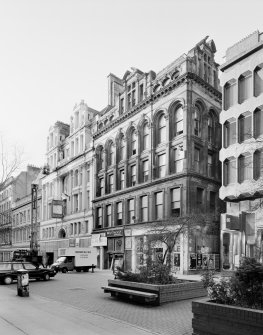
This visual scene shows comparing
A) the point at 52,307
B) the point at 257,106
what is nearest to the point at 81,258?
the point at 257,106

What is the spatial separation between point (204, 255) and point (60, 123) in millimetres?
39099

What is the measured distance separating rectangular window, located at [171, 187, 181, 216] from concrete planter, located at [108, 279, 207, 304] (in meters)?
22.3

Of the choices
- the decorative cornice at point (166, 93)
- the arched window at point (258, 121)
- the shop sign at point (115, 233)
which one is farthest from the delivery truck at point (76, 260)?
the arched window at point (258, 121)

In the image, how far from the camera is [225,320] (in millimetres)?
8516

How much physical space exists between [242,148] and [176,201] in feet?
31.0

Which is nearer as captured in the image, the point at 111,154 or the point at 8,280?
the point at 8,280

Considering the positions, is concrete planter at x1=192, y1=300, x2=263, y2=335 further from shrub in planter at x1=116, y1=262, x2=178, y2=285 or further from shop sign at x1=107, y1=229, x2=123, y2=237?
shop sign at x1=107, y1=229, x2=123, y2=237

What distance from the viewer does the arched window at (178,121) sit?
3969cm

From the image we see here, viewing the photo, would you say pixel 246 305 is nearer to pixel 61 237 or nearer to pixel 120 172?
pixel 120 172

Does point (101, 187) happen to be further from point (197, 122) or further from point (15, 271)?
point (15, 271)

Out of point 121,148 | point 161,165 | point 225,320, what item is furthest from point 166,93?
point 225,320

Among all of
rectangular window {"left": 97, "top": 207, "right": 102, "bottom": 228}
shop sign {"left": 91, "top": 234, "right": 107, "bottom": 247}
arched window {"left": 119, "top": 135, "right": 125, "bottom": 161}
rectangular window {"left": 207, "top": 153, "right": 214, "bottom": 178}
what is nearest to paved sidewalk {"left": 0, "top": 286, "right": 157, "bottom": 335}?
rectangular window {"left": 207, "top": 153, "right": 214, "bottom": 178}

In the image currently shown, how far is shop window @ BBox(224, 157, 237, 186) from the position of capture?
108ft

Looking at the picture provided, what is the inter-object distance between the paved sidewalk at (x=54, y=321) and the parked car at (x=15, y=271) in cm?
1106
